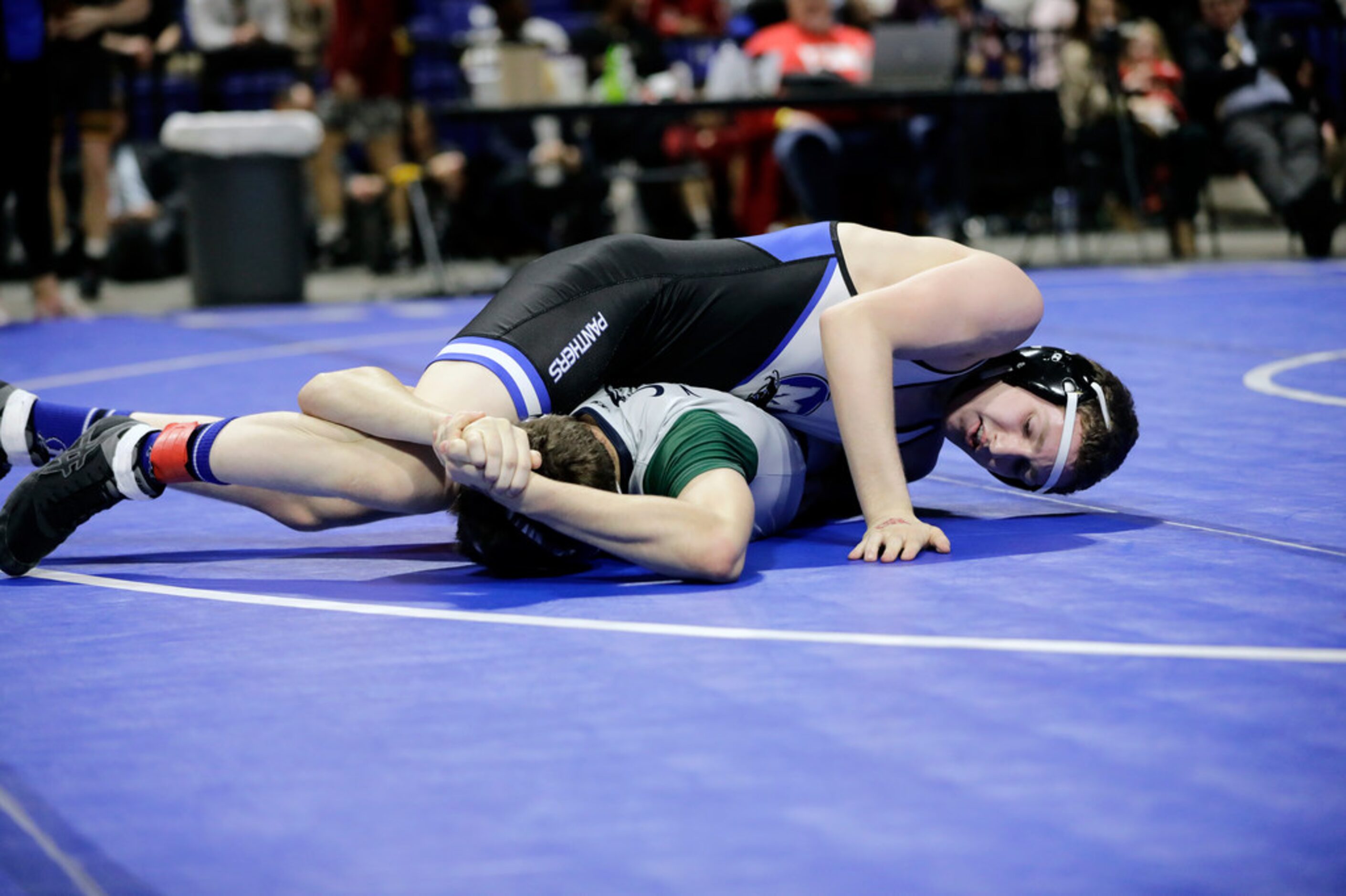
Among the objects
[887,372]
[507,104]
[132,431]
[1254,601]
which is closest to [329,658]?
[132,431]

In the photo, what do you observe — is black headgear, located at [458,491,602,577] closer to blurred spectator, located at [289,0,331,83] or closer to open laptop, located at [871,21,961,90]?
open laptop, located at [871,21,961,90]

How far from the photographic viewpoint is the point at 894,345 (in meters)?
2.97

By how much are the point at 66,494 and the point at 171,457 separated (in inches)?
7.5

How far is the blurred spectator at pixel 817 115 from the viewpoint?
8820 mm

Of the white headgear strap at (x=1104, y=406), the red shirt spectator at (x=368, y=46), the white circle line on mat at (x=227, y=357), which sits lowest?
the white circle line on mat at (x=227, y=357)

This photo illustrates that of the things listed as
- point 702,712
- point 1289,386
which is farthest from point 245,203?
point 702,712

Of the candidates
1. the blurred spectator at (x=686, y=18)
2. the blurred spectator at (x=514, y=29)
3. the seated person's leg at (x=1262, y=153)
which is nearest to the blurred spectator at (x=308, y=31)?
the blurred spectator at (x=514, y=29)

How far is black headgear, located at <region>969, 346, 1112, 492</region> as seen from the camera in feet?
9.84

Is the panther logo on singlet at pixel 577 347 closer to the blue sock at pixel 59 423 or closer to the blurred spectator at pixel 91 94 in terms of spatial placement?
the blue sock at pixel 59 423

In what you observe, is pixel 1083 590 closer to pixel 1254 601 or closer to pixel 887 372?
pixel 1254 601

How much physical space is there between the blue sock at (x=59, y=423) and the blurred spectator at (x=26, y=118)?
15.6 feet

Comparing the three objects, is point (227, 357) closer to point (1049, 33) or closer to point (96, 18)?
point (96, 18)

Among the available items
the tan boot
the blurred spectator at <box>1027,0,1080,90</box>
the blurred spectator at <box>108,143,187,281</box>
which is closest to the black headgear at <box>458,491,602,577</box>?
the blurred spectator at <box>108,143,187,281</box>

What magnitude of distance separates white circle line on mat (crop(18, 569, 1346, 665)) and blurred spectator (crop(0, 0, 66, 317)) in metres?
5.45
